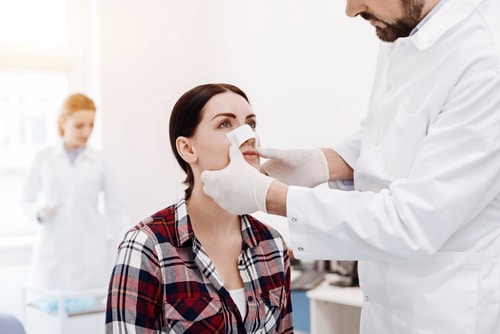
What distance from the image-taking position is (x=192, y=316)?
1277 mm

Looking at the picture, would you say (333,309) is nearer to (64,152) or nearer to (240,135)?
(240,135)

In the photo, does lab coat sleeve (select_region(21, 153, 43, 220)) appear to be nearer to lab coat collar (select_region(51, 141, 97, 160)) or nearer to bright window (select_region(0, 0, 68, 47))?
lab coat collar (select_region(51, 141, 97, 160))

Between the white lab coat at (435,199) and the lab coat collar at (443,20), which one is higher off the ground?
the lab coat collar at (443,20)

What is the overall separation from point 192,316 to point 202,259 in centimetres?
13

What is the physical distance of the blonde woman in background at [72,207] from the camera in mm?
3234

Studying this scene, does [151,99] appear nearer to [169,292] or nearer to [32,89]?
[32,89]

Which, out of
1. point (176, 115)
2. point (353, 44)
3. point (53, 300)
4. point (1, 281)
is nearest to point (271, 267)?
point (176, 115)

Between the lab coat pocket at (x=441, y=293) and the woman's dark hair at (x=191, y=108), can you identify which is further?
the woman's dark hair at (x=191, y=108)

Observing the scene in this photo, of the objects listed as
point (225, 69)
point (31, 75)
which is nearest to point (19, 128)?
point (31, 75)

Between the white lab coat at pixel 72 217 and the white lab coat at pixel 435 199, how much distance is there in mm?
2345

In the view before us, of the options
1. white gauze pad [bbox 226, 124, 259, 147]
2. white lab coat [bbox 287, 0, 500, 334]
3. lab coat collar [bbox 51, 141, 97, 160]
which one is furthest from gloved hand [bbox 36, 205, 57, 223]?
white lab coat [bbox 287, 0, 500, 334]

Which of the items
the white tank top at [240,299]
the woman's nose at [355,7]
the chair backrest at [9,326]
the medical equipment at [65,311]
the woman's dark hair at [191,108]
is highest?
the woman's nose at [355,7]

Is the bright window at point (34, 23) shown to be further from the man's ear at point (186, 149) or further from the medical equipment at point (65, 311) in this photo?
the man's ear at point (186, 149)

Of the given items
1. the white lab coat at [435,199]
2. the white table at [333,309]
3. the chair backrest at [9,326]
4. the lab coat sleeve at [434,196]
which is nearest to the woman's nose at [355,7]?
the white lab coat at [435,199]
